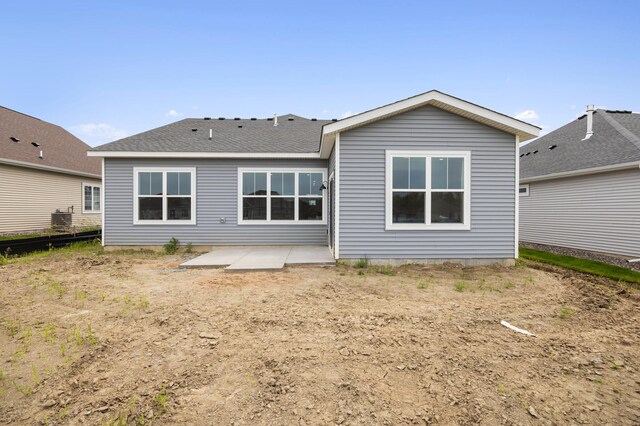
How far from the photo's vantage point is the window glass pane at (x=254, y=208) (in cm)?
938

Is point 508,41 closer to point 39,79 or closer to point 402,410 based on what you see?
point 402,410

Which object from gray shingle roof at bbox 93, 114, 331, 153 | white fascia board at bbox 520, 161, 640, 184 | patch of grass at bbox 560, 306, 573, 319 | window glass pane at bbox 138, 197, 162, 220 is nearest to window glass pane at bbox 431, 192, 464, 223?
patch of grass at bbox 560, 306, 573, 319

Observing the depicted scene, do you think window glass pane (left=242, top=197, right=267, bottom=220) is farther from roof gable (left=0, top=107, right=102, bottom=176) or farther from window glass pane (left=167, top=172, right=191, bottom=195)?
roof gable (left=0, top=107, right=102, bottom=176)

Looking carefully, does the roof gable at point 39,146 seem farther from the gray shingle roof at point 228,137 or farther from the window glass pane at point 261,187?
the window glass pane at point 261,187

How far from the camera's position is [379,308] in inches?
171

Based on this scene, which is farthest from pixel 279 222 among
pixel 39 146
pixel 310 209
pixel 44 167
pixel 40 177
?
pixel 39 146

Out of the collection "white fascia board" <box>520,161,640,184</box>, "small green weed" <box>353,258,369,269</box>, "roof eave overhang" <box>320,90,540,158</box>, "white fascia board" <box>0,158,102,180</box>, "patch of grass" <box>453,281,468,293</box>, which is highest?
"roof eave overhang" <box>320,90,540,158</box>

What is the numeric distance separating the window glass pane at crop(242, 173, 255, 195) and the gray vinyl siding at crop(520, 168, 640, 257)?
1111cm

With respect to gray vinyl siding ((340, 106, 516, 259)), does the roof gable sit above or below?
above

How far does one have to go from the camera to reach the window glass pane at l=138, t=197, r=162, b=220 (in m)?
9.24

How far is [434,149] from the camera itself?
7.09 meters

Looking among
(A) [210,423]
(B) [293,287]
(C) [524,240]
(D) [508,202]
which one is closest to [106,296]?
(B) [293,287]

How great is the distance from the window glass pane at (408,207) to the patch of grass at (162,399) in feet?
19.1

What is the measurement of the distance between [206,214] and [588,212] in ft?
41.4
